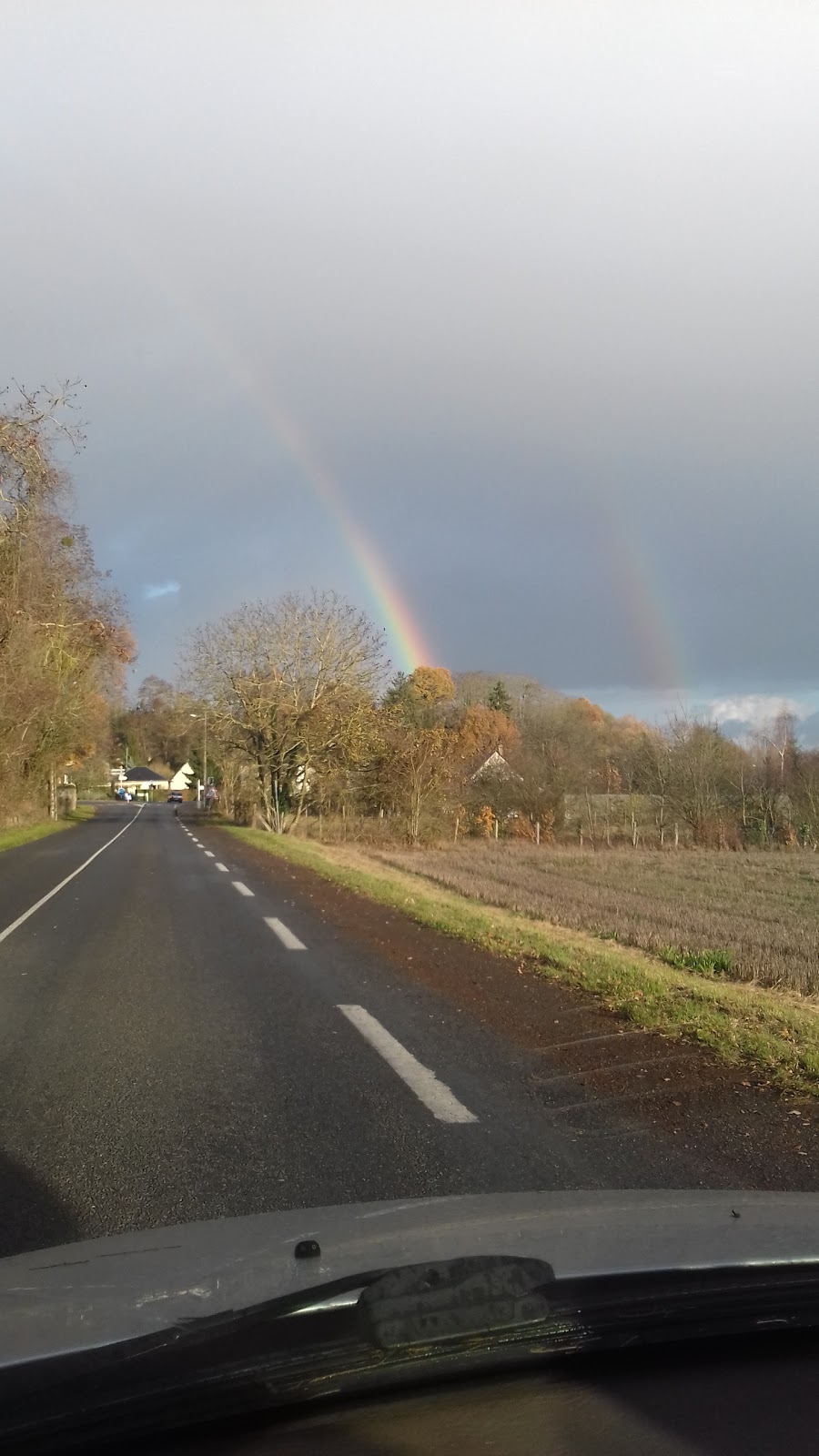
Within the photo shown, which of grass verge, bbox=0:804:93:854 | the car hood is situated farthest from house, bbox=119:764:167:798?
the car hood

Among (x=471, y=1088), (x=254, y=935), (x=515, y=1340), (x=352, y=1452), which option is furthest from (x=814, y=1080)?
(x=254, y=935)

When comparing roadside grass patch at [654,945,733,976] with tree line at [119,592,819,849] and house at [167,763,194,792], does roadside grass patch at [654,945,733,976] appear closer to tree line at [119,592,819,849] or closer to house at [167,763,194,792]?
tree line at [119,592,819,849]

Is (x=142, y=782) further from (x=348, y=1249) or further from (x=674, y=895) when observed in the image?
(x=348, y=1249)

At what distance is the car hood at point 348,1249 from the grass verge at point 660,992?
124 inches

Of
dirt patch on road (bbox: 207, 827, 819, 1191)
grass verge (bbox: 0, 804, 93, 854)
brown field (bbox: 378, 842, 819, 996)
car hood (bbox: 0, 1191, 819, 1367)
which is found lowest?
brown field (bbox: 378, 842, 819, 996)

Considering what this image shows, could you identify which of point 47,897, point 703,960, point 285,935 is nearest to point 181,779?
point 47,897

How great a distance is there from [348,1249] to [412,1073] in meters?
3.45

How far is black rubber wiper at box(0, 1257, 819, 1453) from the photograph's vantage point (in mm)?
2008

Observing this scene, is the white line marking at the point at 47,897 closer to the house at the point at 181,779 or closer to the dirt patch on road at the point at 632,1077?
the dirt patch on road at the point at 632,1077

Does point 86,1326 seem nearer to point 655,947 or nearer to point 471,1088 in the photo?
point 471,1088

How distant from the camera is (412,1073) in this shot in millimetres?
6066

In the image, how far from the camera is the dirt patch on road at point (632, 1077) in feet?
15.3

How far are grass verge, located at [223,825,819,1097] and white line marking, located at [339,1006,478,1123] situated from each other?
74.3 inches

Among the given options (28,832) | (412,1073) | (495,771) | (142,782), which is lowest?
(28,832)
